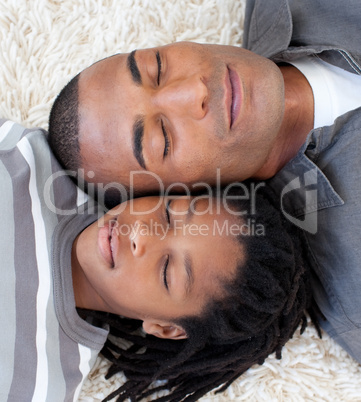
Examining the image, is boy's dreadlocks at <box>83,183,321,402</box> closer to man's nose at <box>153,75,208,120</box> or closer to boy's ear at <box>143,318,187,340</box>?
boy's ear at <box>143,318,187,340</box>

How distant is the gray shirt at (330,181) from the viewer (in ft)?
3.90

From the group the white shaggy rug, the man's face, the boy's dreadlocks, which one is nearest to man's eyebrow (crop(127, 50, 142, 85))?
the man's face

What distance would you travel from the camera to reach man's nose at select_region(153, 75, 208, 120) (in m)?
1.08

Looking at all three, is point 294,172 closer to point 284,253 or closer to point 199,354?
point 284,253

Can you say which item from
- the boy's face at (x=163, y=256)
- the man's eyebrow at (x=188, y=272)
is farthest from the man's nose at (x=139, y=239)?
the man's eyebrow at (x=188, y=272)

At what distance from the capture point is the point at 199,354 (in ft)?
3.84

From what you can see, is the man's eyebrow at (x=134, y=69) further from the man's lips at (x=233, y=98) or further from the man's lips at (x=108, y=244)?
the man's lips at (x=108, y=244)

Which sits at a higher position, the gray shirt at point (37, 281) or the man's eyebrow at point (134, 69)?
the man's eyebrow at point (134, 69)

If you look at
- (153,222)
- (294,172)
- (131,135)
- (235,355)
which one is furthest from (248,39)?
(235,355)

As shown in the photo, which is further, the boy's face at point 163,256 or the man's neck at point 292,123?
the man's neck at point 292,123

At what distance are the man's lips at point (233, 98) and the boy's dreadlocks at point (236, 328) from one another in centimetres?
21

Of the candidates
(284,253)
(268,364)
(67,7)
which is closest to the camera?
(284,253)

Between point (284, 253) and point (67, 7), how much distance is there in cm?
95

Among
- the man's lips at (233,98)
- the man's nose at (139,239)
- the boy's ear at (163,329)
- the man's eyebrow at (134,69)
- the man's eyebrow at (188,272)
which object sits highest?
the man's eyebrow at (134,69)
